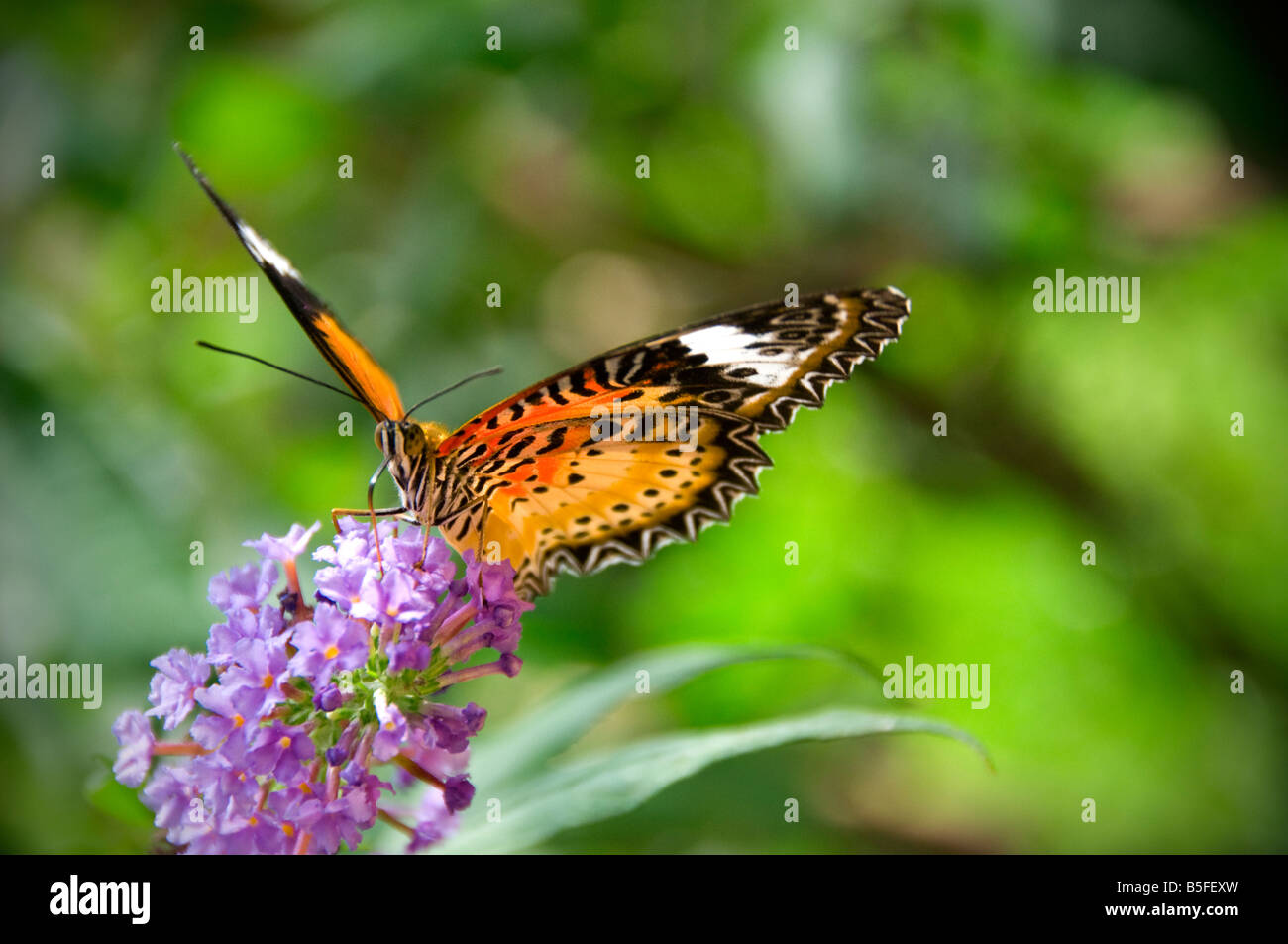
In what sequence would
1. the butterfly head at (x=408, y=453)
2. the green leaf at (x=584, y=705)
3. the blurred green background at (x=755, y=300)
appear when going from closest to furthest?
the butterfly head at (x=408, y=453) → the green leaf at (x=584, y=705) → the blurred green background at (x=755, y=300)

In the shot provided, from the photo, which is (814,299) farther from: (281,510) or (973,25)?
(281,510)

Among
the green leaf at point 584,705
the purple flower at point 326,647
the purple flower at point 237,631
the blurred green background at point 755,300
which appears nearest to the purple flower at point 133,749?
the purple flower at point 237,631

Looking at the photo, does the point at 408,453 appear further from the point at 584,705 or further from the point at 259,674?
the point at 584,705

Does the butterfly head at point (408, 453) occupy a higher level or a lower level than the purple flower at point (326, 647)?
higher

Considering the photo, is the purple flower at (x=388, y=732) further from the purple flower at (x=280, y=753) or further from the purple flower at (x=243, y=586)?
the purple flower at (x=243, y=586)

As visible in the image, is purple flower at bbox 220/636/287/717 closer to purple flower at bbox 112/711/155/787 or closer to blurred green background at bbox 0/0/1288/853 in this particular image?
purple flower at bbox 112/711/155/787

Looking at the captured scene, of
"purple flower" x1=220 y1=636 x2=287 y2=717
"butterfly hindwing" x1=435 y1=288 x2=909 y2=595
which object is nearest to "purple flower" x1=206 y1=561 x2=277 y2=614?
"purple flower" x1=220 y1=636 x2=287 y2=717

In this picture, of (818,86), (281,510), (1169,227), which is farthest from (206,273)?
(1169,227)
